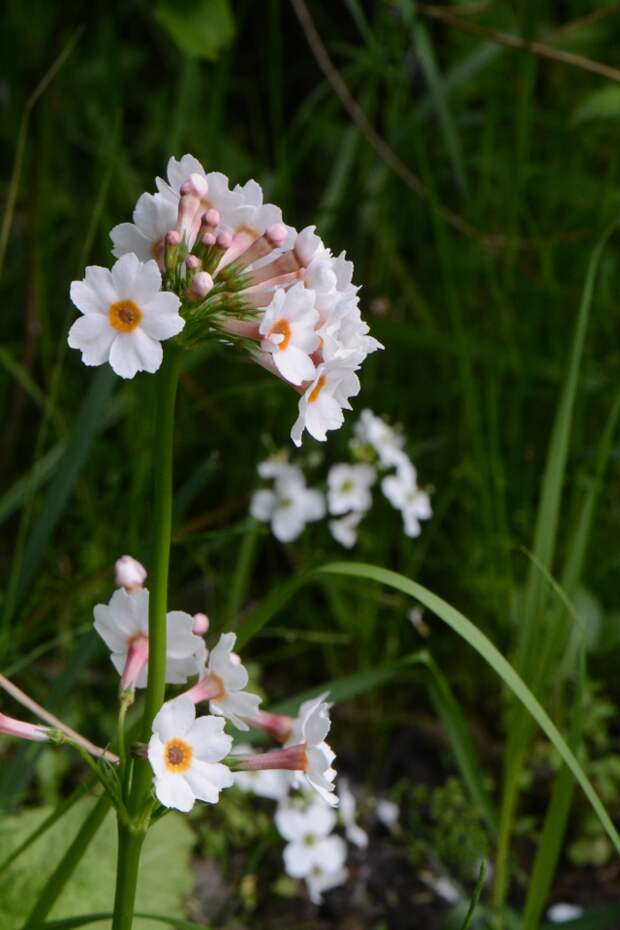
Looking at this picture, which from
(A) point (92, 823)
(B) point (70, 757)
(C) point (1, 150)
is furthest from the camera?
(C) point (1, 150)

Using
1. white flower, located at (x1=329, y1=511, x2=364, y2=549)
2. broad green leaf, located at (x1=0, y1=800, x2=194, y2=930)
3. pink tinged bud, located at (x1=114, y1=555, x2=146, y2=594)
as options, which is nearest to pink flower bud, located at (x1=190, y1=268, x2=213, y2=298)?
pink tinged bud, located at (x1=114, y1=555, x2=146, y2=594)

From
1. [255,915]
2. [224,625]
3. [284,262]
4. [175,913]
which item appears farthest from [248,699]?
[255,915]

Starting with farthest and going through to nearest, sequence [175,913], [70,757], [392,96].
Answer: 1. [392,96]
2. [70,757]
3. [175,913]

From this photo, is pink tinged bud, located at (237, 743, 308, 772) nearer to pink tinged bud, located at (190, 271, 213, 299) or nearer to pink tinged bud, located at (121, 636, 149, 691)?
pink tinged bud, located at (121, 636, 149, 691)

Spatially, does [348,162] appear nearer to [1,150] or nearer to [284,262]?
[1,150]

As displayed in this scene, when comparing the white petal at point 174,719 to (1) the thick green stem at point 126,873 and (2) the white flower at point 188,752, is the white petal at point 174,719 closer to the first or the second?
(2) the white flower at point 188,752

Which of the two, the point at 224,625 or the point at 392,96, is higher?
the point at 392,96

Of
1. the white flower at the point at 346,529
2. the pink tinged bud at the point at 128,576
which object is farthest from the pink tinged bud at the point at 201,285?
the white flower at the point at 346,529

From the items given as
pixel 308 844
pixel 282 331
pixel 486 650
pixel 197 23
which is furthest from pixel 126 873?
pixel 197 23
